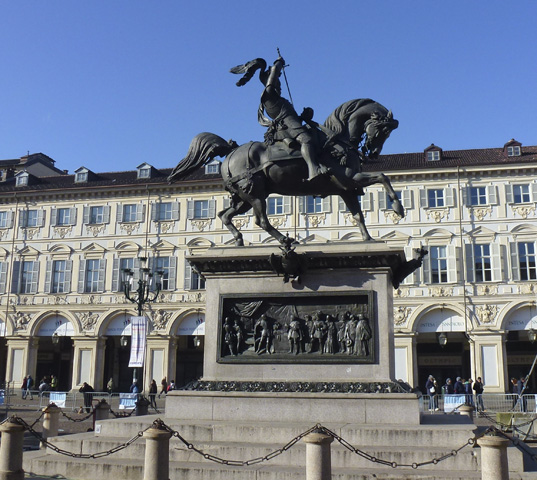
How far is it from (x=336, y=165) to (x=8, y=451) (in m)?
6.48

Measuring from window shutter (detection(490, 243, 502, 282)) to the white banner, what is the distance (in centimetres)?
2043

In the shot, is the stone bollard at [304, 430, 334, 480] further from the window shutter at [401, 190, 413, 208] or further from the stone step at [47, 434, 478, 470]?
the window shutter at [401, 190, 413, 208]

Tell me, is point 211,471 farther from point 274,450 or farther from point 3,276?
point 3,276

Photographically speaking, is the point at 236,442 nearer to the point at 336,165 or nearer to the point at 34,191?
the point at 336,165

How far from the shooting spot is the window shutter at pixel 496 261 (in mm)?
38406

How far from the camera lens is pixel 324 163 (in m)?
11.5

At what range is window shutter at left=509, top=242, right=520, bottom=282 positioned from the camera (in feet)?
125

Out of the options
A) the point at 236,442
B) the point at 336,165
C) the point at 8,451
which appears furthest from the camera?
the point at 336,165

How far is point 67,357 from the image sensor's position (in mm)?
47812

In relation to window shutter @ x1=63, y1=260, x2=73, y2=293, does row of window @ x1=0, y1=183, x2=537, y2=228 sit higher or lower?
higher

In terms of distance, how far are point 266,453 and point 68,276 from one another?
3756cm

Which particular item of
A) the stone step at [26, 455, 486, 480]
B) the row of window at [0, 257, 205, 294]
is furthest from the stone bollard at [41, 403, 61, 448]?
the row of window at [0, 257, 205, 294]

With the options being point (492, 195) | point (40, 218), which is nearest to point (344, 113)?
point (492, 195)

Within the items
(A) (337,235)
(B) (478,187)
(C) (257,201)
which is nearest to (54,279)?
(A) (337,235)
